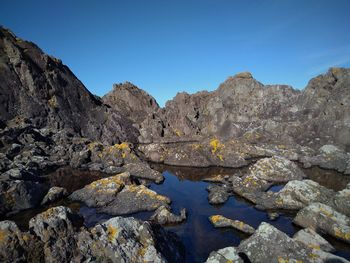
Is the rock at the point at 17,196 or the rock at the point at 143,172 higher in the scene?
the rock at the point at 143,172

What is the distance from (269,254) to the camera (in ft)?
57.5

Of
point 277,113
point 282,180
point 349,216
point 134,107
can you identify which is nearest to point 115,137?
point 134,107

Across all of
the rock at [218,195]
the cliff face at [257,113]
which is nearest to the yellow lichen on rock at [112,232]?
the rock at [218,195]

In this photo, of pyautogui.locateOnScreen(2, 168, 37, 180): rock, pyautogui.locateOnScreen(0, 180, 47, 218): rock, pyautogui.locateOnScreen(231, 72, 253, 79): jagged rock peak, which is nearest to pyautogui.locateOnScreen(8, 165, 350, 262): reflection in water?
pyautogui.locateOnScreen(0, 180, 47, 218): rock

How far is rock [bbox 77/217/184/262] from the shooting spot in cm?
1515

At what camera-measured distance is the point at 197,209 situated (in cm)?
3116

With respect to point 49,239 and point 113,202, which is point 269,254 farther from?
point 113,202

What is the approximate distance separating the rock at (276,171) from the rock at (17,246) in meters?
34.1

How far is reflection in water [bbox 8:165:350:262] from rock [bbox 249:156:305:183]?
2.70m

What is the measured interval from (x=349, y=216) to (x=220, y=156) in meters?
33.0

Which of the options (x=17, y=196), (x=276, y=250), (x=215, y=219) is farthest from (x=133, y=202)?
(x=276, y=250)

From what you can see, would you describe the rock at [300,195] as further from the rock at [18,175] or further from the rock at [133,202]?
the rock at [18,175]

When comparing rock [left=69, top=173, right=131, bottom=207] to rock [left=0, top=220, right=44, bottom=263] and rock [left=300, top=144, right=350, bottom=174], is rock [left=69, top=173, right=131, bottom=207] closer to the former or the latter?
rock [left=0, top=220, right=44, bottom=263]

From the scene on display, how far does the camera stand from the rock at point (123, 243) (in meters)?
15.1
